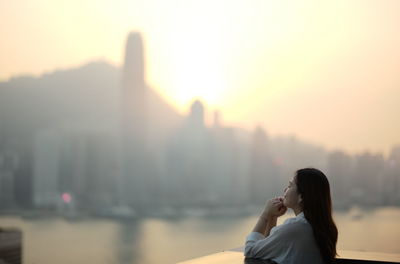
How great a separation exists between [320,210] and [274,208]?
203 millimetres

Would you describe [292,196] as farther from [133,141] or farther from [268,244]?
[133,141]

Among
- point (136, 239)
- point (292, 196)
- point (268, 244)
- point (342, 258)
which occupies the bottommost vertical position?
point (136, 239)

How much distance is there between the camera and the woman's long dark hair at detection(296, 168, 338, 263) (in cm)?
130

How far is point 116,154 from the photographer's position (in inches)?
795

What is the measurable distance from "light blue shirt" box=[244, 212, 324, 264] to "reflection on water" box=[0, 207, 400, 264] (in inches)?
679

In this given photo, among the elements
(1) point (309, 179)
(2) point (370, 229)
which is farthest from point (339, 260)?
(2) point (370, 229)

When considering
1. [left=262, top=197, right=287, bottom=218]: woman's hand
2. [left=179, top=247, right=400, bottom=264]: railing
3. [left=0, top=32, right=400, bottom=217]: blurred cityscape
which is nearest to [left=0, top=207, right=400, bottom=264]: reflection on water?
[left=0, top=32, right=400, bottom=217]: blurred cityscape

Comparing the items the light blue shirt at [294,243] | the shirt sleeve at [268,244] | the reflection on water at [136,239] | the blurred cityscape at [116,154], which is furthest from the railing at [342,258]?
the reflection on water at [136,239]

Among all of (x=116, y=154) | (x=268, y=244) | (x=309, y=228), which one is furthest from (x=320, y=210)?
(x=116, y=154)

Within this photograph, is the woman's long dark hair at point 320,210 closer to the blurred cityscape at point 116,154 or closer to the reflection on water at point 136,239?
the blurred cityscape at point 116,154

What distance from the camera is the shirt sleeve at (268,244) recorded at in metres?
1.33

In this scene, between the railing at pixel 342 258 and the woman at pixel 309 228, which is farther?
the railing at pixel 342 258

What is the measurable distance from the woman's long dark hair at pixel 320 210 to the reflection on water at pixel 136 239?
56.7 ft

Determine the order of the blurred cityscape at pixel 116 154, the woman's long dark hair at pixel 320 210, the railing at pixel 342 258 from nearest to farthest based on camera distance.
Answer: the woman's long dark hair at pixel 320 210, the railing at pixel 342 258, the blurred cityscape at pixel 116 154
